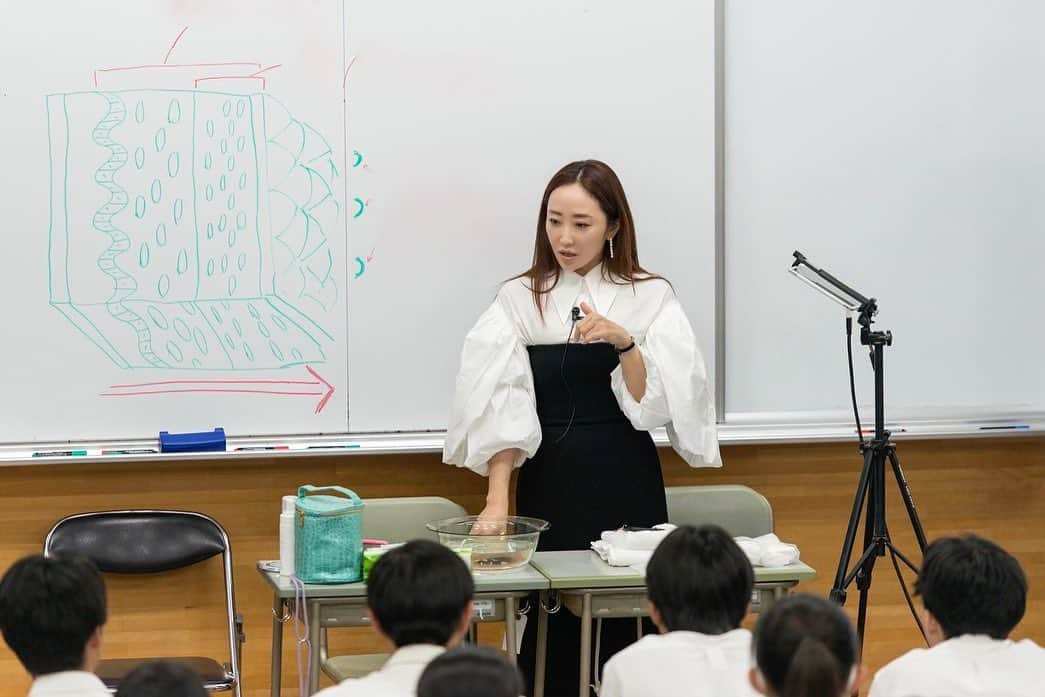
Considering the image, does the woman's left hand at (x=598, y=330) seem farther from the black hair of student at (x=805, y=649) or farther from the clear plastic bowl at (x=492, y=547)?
the black hair of student at (x=805, y=649)

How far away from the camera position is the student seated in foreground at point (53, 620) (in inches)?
87.3

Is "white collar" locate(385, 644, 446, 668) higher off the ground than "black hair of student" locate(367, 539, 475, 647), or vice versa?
"black hair of student" locate(367, 539, 475, 647)

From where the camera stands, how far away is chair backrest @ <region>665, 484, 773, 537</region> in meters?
4.00

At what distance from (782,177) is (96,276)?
2076 mm

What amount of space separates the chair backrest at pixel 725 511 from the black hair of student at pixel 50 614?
2080 millimetres

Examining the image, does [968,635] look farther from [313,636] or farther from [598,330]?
[313,636]

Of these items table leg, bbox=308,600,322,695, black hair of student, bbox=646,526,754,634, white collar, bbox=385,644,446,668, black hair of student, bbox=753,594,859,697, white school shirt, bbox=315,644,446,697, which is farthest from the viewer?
table leg, bbox=308,600,322,695

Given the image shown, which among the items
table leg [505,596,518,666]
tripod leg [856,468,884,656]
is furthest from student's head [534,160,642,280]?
table leg [505,596,518,666]

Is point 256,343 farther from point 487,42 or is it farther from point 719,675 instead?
point 719,675

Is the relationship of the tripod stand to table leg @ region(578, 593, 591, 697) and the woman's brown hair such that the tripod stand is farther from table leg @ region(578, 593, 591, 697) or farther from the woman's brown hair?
table leg @ region(578, 593, 591, 697)

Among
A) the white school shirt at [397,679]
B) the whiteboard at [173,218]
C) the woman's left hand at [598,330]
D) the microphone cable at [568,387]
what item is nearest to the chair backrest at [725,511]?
the microphone cable at [568,387]

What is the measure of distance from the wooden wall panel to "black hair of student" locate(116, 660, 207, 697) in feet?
7.40

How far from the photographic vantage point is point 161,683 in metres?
1.83

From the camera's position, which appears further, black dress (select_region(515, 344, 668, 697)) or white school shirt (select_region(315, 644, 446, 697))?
black dress (select_region(515, 344, 668, 697))
